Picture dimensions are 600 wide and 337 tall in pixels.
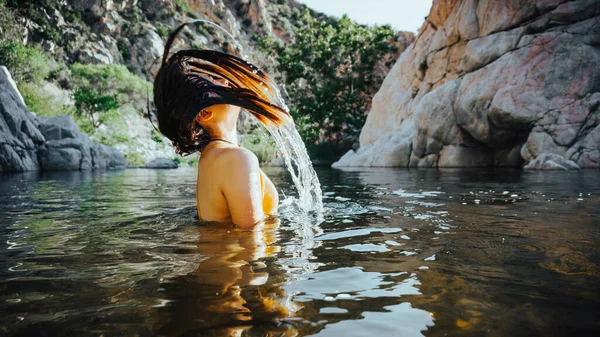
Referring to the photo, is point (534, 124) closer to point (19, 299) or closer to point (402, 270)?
point (402, 270)

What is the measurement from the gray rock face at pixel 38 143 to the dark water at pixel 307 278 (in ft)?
44.9

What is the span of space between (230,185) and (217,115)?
54 centimetres

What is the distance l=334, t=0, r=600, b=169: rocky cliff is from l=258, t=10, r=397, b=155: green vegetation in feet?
35.9

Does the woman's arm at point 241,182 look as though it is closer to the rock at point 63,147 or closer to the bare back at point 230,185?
the bare back at point 230,185

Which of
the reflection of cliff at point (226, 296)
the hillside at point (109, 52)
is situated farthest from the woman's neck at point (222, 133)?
the hillside at point (109, 52)

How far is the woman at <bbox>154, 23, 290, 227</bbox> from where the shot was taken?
2.49m

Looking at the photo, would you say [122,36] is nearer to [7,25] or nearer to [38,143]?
[7,25]

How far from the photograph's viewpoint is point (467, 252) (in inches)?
82.0

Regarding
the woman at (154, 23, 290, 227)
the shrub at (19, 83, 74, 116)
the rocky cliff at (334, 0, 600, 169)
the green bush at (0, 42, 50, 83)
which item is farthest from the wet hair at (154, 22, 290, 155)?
the green bush at (0, 42, 50, 83)

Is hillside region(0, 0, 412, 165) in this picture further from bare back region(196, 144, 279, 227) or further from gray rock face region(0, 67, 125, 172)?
bare back region(196, 144, 279, 227)

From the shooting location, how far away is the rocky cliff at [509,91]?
13922 millimetres

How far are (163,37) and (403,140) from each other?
4340 cm

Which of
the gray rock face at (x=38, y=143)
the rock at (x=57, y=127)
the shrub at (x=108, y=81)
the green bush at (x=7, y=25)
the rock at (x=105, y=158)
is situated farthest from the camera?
the shrub at (x=108, y=81)

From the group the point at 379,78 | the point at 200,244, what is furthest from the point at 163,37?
the point at 200,244
